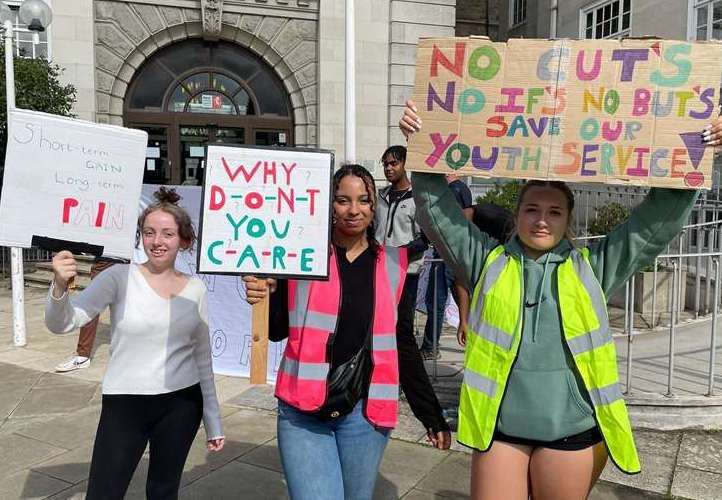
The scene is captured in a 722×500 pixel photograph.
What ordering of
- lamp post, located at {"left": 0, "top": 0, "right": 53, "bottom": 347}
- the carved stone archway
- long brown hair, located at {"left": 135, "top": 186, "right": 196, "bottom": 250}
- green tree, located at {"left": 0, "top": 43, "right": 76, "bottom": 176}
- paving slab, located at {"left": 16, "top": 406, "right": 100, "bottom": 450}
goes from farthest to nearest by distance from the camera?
the carved stone archway → green tree, located at {"left": 0, "top": 43, "right": 76, "bottom": 176} → lamp post, located at {"left": 0, "top": 0, "right": 53, "bottom": 347} → paving slab, located at {"left": 16, "top": 406, "right": 100, "bottom": 450} → long brown hair, located at {"left": 135, "top": 186, "right": 196, "bottom": 250}

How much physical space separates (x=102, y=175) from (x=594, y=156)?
192cm

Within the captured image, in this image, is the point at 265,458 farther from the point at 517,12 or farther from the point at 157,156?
the point at 517,12

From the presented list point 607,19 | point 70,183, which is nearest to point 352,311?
point 70,183

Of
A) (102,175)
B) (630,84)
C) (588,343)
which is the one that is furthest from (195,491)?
(630,84)

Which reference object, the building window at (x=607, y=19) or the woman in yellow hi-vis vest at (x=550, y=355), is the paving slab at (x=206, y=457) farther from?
the building window at (x=607, y=19)

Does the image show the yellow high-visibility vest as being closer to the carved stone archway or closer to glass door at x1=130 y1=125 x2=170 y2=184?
the carved stone archway

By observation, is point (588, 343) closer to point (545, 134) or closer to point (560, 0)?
point (545, 134)

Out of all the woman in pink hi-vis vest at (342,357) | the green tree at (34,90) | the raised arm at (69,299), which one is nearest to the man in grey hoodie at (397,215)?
the woman in pink hi-vis vest at (342,357)

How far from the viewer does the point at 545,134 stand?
2365 millimetres

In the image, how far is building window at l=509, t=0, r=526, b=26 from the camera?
2562cm

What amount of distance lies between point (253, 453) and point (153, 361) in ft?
6.43

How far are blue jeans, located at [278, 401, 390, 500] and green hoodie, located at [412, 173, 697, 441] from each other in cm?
56

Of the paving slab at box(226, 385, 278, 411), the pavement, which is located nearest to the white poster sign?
the pavement

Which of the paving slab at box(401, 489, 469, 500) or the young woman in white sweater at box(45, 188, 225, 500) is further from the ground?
the young woman in white sweater at box(45, 188, 225, 500)
